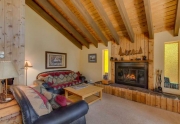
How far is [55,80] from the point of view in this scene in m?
4.17

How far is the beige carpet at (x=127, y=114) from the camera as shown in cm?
226

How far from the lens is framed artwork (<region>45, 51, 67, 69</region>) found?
180 inches

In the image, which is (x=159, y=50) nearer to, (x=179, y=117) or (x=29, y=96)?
(x=179, y=117)

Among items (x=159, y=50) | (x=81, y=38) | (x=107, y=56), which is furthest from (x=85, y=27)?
(x=159, y=50)

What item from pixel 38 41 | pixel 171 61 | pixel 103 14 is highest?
pixel 103 14

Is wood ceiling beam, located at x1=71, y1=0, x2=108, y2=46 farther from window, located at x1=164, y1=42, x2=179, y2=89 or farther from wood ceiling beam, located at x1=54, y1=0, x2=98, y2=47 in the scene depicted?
window, located at x1=164, y1=42, x2=179, y2=89

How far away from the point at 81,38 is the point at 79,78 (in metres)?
2.10

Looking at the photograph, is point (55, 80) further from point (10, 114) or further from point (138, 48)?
point (138, 48)

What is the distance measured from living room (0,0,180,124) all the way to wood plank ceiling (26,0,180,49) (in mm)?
258

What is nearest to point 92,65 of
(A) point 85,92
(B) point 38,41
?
(A) point 85,92

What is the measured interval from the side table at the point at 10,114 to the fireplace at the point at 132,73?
12.4 ft

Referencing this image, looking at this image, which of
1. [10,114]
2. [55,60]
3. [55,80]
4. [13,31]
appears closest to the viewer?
[10,114]

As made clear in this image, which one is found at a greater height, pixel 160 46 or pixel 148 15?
pixel 148 15

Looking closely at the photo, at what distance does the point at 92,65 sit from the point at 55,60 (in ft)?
6.37
